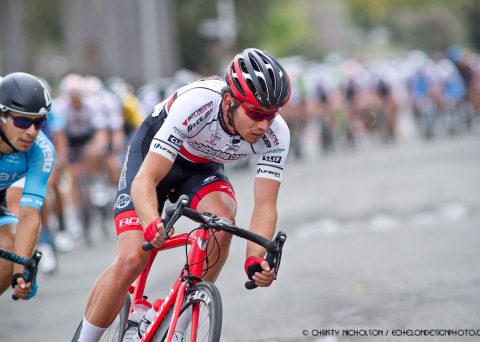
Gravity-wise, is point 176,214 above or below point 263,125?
below

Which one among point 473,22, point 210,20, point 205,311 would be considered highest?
point 473,22

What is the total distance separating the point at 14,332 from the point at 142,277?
2964 mm

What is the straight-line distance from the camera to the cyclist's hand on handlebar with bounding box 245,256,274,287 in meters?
5.66

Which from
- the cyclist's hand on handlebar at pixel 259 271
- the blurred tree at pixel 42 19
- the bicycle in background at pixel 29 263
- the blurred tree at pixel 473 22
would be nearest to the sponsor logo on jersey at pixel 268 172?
the cyclist's hand on handlebar at pixel 259 271

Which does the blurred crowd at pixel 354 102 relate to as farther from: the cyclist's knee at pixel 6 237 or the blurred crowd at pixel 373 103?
the cyclist's knee at pixel 6 237

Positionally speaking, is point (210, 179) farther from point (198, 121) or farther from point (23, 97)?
point (23, 97)

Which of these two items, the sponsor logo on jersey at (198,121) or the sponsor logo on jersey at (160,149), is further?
the sponsor logo on jersey at (198,121)

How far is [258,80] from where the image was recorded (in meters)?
5.88

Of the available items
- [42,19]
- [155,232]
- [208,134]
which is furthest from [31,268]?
[42,19]

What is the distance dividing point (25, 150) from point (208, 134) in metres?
1.28

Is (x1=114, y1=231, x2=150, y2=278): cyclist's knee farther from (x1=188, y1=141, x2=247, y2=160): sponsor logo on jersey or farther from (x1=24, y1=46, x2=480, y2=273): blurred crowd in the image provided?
(x1=24, y1=46, x2=480, y2=273): blurred crowd

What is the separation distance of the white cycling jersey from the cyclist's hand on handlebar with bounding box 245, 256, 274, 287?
27.4 inches

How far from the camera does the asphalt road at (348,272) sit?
8.41 metres

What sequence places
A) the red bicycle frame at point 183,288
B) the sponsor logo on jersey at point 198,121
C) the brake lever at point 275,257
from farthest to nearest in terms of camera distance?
the sponsor logo on jersey at point 198,121, the red bicycle frame at point 183,288, the brake lever at point 275,257
